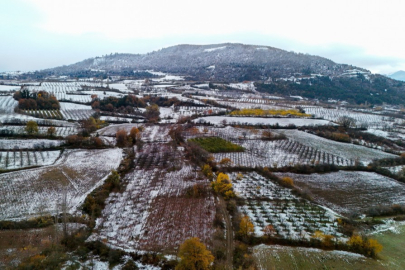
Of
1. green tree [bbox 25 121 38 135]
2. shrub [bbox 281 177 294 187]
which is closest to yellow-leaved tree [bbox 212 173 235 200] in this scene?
shrub [bbox 281 177 294 187]

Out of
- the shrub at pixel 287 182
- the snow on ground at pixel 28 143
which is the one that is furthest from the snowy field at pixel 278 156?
the snow on ground at pixel 28 143

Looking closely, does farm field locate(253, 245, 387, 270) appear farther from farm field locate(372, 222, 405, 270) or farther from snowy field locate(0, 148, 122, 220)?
snowy field locate(0, 148, 122, 220)

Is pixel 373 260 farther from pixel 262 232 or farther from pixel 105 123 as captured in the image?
pixel 105 123

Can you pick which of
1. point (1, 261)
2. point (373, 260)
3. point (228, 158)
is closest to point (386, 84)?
point (228, 158)

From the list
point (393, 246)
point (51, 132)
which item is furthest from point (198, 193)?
point (51, 132)

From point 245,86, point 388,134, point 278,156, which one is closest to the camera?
point 278,156


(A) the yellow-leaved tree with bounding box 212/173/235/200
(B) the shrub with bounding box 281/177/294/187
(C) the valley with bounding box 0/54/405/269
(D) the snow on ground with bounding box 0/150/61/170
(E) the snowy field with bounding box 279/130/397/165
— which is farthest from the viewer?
(E) the snowy field with bounding box 279/130/397/165

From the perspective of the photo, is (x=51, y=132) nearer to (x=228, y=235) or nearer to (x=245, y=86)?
(x=228, y=235)
